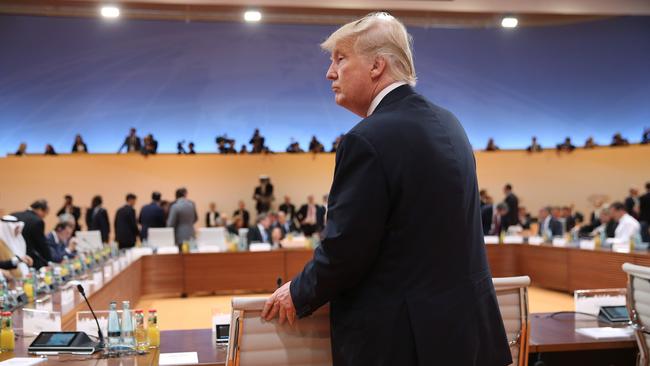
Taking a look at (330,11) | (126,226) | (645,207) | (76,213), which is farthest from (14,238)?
(330,11)

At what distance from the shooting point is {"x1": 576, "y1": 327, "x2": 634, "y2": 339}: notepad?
3.09m

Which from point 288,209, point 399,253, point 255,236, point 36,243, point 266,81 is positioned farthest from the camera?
point 266,81

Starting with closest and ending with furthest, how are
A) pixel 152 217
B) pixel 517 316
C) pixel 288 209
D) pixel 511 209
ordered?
1. pixel 517 316
2. pixel 152 217
3. pixel 511 209
4. pixel 288 209

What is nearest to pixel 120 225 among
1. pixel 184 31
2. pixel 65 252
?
pixel 65 252

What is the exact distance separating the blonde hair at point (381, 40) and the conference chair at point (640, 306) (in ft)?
5.58

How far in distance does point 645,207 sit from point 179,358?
985 centimetres

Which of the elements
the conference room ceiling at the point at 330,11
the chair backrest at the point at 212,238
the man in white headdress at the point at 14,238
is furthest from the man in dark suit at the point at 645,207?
the man in white headdress at the point at 14,238

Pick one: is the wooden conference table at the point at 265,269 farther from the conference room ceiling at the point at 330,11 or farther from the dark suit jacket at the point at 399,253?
the conference room ceiling at the point at 330,11

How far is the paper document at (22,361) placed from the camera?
268 centimetres

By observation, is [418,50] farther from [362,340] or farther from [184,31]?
[362,340]

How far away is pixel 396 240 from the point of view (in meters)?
1.52

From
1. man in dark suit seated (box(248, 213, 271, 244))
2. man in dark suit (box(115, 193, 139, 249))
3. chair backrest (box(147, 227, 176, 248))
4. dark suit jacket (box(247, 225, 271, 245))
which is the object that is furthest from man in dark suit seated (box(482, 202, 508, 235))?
man in dark suit (box(115, 193, 139, 249))

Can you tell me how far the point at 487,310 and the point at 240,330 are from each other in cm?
64

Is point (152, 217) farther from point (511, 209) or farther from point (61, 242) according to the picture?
point (511, 209)
